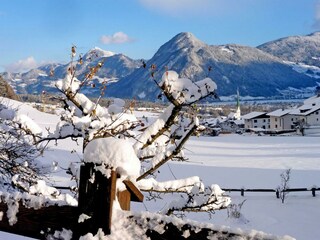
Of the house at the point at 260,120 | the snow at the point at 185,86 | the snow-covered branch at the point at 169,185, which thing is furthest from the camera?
the house at the point at 260,120

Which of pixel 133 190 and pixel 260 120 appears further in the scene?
pixel 260 120

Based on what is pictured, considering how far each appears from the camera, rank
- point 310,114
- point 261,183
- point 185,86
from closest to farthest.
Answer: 1. point 185,86
2. point 261,183
3. point 310,114

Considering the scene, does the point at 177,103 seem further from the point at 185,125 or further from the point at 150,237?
the point at 150,237

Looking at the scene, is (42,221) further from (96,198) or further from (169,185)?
(169,185)

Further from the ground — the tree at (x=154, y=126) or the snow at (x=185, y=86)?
the snow at (x=185, y=86)

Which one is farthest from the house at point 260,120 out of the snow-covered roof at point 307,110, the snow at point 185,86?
the snow at point 185,86

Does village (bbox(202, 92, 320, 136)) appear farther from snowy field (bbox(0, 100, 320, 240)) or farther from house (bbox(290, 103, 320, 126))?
snowy field (bbox(0, 100, 320, 240))

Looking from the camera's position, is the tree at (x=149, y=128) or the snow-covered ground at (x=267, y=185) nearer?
the tree at (x=149, y=128)

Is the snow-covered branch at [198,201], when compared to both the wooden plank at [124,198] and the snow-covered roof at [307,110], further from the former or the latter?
the snow-covered roof at [307,110]

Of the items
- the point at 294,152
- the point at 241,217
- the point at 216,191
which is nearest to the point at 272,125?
the point at 294,152

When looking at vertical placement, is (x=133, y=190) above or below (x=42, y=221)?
above

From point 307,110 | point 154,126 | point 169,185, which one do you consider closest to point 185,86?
point 154,126

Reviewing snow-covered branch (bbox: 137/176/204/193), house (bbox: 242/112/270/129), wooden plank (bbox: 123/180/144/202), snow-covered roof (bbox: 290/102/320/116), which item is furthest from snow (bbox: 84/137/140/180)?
house (bbox: 242/112/270/129)

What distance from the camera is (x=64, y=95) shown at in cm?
405
